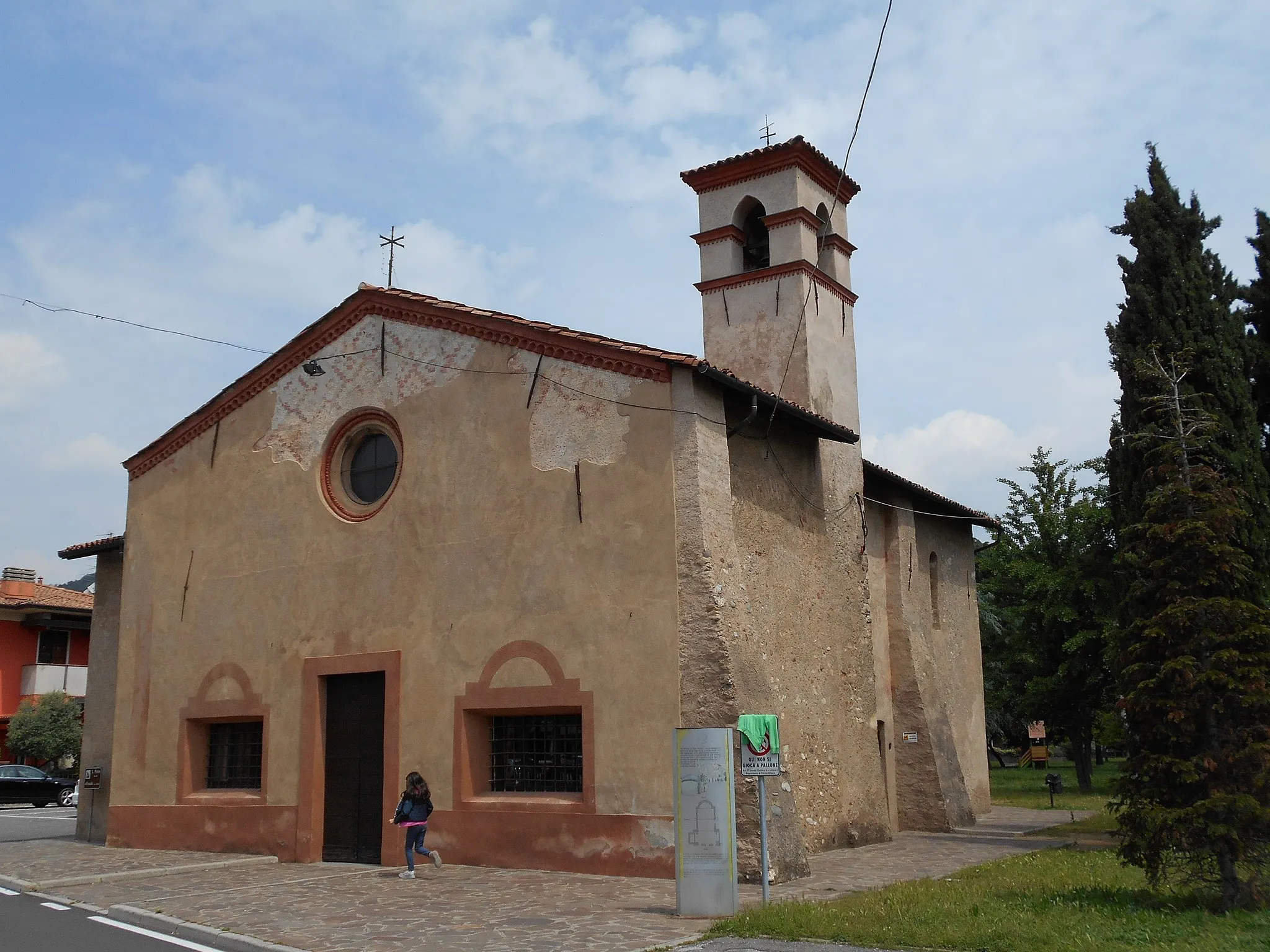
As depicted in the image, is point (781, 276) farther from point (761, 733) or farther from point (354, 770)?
point (354, 770)

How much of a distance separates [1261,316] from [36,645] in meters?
36.4

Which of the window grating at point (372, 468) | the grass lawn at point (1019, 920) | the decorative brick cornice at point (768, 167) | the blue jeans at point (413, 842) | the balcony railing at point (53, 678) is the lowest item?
the grass lawn at point (1019, 920)

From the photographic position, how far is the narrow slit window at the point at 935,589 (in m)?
20.8

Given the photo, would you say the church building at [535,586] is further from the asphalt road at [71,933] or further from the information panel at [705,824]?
the asphalt road at [71,933]

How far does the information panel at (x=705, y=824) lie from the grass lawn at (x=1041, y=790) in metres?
7.79

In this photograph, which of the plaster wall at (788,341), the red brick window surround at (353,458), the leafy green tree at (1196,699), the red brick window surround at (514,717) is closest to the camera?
the leafy green tree at (1196,699)

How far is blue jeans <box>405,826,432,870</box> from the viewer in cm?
1295

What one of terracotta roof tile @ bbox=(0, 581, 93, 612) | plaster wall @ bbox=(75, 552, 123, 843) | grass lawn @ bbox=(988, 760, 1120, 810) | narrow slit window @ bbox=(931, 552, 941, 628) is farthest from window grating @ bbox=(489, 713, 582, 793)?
terracotta roof tile @ bbox=(0, 581, 93, 612)

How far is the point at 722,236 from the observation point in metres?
18.2

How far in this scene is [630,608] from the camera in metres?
12.8

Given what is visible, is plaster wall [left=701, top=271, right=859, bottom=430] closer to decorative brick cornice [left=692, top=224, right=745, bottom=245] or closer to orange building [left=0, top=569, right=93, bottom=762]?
decorative brick cornice [left=692, top=224, right=745, bottom=245]

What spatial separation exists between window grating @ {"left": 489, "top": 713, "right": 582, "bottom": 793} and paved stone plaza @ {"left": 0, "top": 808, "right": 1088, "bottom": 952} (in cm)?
109

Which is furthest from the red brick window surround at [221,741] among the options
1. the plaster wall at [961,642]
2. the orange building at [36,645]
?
the orange building at [36,645]

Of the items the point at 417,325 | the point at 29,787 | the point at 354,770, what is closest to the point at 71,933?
the point at 354,770
